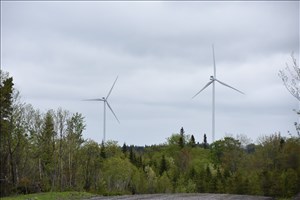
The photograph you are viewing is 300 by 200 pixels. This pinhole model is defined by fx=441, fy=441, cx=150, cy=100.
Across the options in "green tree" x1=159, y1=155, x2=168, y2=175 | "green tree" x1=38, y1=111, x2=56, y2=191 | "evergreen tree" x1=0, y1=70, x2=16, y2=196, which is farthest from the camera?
"green tree" x1=159, y1=155, x2=168, y2=175

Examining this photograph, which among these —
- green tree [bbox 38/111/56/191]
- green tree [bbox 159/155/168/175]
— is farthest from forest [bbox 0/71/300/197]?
green tree [bbox 159/155/168/175]

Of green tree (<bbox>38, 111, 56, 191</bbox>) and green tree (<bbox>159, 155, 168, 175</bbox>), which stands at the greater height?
green tree (<bbox>38, 111, 56, 191</bbox>)

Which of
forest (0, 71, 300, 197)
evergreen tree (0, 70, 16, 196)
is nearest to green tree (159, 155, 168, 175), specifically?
forest (0, 71, 300, 197)

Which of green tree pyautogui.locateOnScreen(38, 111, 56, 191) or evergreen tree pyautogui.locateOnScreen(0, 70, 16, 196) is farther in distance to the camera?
green tree pyautogui.locateOnScreen(38, 111, 56, 191)

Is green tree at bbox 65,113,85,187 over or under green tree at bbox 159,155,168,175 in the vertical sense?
over

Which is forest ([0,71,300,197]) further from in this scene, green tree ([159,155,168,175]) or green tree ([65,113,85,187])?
green tree ([159,155,168,175])

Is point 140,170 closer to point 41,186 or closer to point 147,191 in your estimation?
point 147,191

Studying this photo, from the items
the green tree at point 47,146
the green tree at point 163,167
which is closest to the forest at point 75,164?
the green tree at point 47,146

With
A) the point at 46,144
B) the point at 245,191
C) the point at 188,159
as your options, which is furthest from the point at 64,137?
the point at 188,159

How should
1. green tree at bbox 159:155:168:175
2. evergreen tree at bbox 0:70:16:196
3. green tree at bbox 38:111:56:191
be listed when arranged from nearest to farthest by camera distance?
1. evergreen tree at bbox 0:70:16:196
2. green tree at bbox 38:111:56:191
3. green tree at bbox 159:155:168:175

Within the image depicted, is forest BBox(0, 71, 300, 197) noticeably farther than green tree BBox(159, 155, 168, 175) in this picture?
No

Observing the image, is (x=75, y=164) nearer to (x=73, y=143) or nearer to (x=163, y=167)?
(x=73, y=143)

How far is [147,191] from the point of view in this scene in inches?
3132

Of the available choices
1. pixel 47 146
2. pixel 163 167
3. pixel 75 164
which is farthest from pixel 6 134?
pixel 163 167
